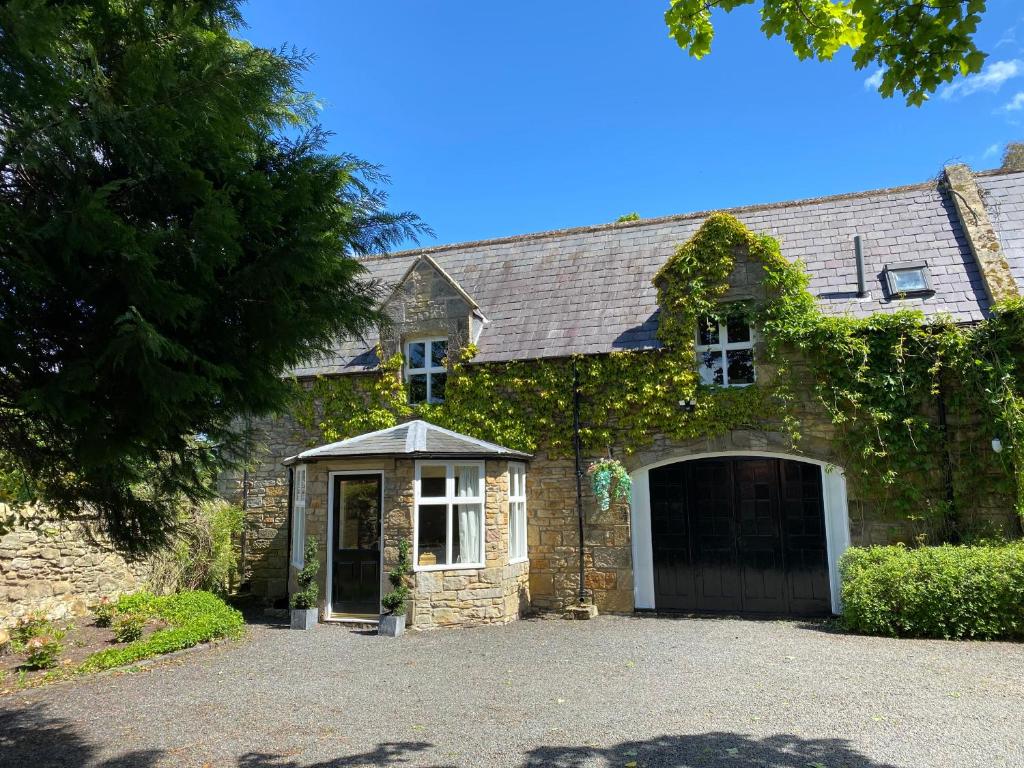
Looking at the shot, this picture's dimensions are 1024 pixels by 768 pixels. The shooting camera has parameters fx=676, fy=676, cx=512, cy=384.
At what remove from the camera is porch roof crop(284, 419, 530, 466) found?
35.8ft

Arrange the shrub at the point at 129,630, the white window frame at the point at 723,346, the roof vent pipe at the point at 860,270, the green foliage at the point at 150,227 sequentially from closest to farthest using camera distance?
the green foliage at the point at 150,227 < the shrub at the point at 129,630 < the roof vent pipe at the point at 860,270 < the white window frame at the point at 723,346

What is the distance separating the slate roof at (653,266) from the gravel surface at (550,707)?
5.11 metres

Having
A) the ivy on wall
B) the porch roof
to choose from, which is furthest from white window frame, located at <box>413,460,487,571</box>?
the ivy on wall

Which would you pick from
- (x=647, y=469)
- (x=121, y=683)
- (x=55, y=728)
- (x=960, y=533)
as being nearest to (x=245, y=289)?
(x=55, y=728)

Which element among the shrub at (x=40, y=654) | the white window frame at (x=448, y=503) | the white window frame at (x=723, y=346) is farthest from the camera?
the white window frame at (x=723, y=346)

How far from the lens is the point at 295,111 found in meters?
4.04

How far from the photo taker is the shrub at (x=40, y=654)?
803 centimetres

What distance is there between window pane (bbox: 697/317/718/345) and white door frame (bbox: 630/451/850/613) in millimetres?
2038

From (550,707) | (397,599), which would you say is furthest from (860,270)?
(397,599)

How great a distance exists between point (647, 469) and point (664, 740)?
687 cm

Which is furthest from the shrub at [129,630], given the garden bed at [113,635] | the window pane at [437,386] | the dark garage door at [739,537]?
the dark garage door at [739,537]

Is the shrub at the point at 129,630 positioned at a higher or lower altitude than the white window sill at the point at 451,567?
lower

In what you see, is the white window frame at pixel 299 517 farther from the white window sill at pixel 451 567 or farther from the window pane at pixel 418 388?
the window pane at pixel 418 388

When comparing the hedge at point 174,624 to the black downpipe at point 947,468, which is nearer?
the hedge at point 174,624
